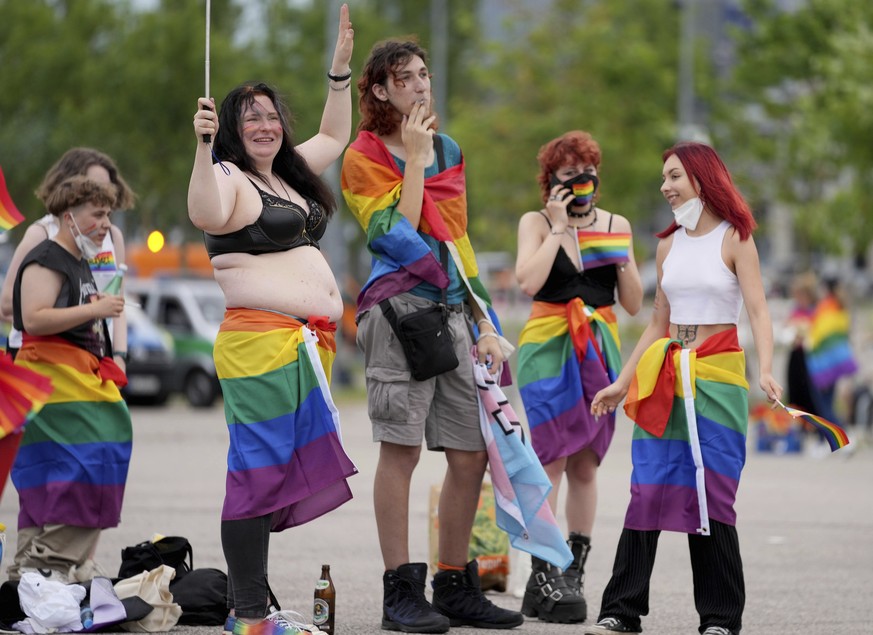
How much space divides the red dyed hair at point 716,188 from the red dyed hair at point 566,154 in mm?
1026

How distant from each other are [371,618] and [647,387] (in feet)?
5.43

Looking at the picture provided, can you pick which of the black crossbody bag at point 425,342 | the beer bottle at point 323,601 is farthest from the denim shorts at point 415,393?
Answer: the beer bottle at point 323,601

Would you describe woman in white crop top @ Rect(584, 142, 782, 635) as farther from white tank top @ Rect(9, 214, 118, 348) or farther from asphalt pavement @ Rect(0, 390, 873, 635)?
white tank top @ Rect(9, 214, 118, 348)

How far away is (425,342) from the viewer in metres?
6.04

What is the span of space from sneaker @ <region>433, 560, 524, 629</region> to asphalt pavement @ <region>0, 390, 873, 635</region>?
0.18m

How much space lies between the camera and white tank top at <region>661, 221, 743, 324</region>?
5914 millimetres

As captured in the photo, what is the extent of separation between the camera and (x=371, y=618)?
6.55 meters

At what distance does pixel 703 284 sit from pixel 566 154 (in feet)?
4.69

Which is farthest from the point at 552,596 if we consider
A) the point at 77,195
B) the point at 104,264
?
the point at 77,195

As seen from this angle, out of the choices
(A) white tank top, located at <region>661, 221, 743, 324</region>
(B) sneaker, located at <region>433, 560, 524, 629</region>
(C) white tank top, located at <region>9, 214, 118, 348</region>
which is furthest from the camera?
(C) white tank top, located at <region>9, 214, 118, 348</region>

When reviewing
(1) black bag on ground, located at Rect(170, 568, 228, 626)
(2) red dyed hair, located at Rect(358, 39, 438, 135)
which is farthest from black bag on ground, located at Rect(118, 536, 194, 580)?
(2) red dyed hair, located at Rect(358, 39, 438, 135)

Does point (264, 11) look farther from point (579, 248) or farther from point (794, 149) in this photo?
point (579, 248)

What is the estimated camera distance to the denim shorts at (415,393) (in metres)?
6.09

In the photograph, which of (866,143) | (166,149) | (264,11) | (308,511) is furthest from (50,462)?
(264,11)
